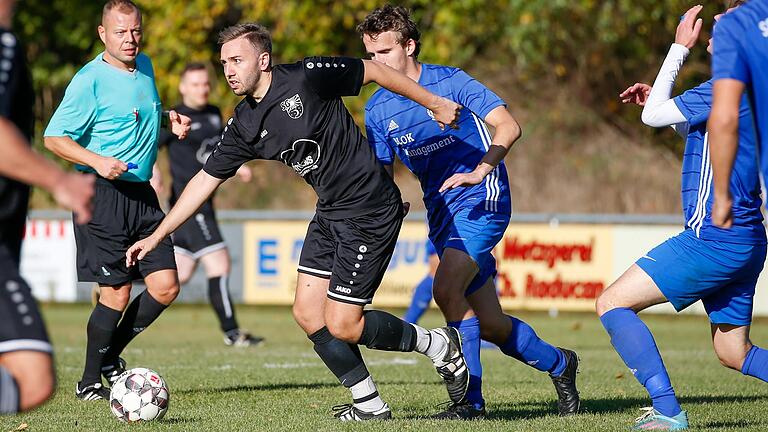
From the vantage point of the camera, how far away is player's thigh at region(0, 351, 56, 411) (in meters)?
4.15

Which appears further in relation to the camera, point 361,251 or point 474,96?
point 474,96

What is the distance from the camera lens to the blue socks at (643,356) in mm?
5898

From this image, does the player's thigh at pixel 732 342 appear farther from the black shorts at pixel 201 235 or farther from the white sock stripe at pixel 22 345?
the black shorts at pixel 201 235

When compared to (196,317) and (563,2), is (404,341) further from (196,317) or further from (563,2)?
(563,2)

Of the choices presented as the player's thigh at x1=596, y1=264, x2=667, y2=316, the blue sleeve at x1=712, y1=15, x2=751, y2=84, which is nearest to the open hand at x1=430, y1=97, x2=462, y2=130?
the player's thigh at x1=596, y1=264, x2=667, y2=316

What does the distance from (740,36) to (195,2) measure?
60.7ft

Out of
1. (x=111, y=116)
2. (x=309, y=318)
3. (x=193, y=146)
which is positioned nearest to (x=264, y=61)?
(x=309, y=318)

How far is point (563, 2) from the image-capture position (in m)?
19.6

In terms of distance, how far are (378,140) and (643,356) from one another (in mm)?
2061

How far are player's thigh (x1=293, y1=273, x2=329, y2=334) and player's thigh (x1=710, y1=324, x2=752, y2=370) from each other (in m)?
2.22

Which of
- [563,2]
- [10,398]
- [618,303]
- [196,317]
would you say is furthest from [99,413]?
[563,2]

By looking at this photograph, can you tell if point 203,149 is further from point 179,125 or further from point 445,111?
point 445,111

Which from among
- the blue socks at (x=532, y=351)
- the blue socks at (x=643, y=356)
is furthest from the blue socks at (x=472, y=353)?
the blue socks at (x=643, y=356)

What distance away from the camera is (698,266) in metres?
5.87
